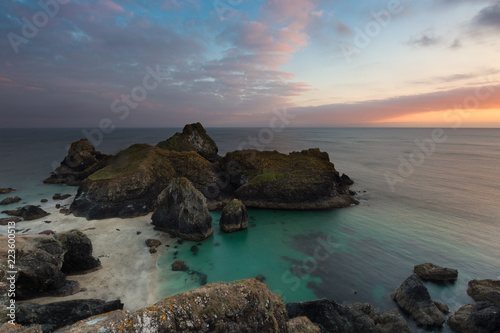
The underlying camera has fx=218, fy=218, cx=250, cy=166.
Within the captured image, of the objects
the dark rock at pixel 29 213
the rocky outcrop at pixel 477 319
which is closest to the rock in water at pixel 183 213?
the dark rock at pixel 29 213

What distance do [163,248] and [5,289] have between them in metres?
14.1

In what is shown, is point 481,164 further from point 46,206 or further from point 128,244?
point 46,206

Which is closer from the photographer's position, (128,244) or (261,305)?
(261,305)

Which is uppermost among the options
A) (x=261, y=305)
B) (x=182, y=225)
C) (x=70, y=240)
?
(x=261, y=305)

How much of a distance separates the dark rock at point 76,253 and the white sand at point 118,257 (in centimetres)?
88

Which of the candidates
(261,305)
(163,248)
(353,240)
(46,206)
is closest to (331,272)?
(353,240)

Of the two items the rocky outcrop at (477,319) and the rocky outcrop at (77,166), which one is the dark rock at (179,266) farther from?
the rocky outcrop at (77,166)

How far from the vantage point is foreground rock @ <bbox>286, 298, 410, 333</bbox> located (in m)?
14.6

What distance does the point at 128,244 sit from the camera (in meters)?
26.8

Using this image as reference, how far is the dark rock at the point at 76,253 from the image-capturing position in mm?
20156

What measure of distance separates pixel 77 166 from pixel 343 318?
7237cm

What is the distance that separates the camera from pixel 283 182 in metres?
43.1

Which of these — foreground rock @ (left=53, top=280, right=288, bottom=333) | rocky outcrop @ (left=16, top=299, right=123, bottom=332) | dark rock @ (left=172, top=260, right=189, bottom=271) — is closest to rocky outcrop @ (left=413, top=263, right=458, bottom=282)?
foreground rock @ (left=53, top=280, right=288, bottom=333)

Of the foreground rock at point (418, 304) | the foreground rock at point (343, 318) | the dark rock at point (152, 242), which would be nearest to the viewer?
the foreground rock at point (343, 318)
